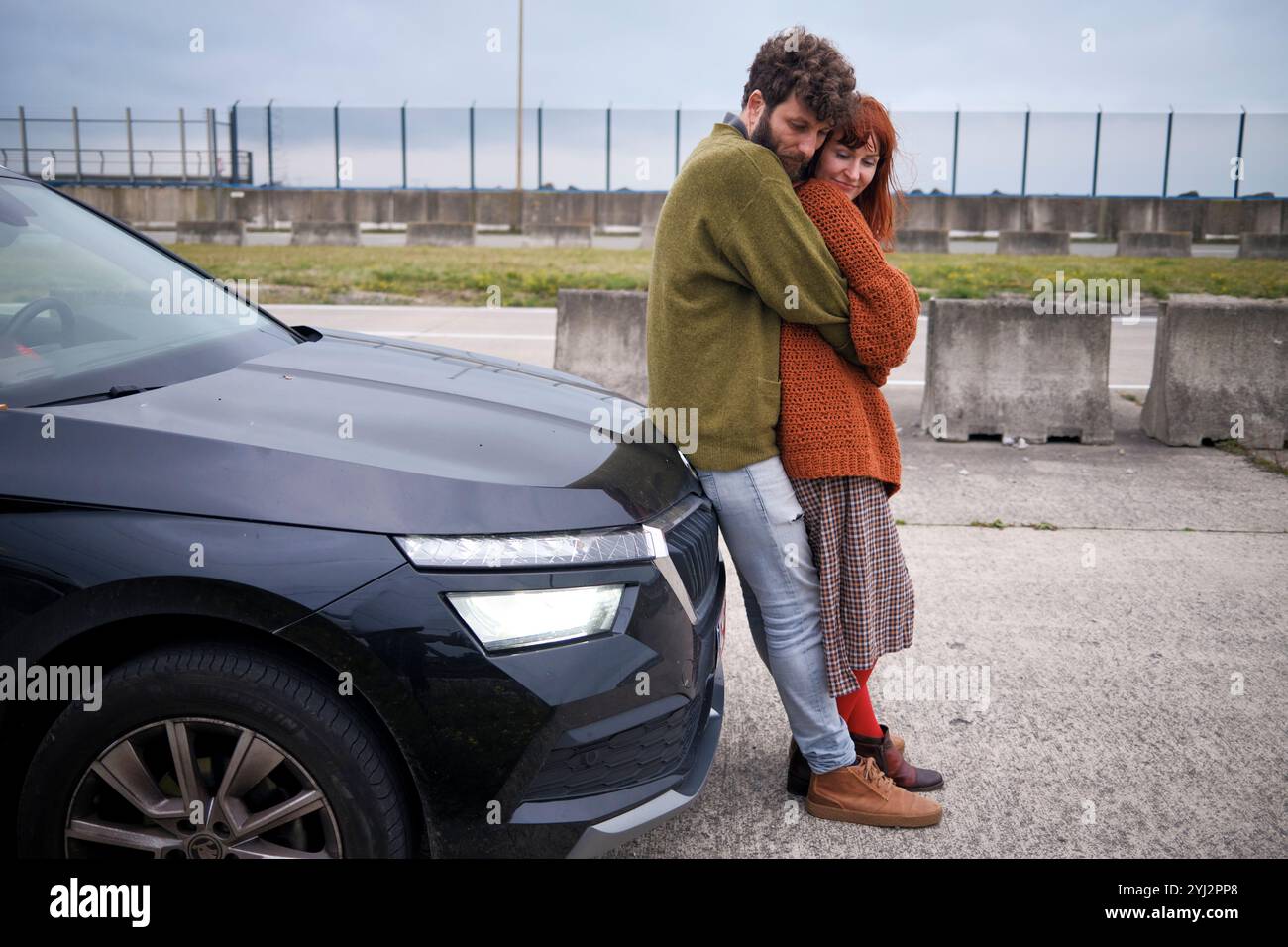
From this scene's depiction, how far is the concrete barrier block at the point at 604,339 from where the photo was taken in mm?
7598

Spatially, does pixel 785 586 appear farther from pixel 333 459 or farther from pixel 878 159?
pixel 333 459

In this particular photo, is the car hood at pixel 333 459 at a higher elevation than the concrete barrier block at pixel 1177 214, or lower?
lower

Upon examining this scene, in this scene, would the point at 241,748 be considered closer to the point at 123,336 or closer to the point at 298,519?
the point at 298,519

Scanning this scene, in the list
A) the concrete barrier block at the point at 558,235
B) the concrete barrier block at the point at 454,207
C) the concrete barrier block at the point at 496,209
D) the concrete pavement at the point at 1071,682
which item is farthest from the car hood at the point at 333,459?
the concrete barrier block at the point at 454,207

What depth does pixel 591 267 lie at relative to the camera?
1620cm

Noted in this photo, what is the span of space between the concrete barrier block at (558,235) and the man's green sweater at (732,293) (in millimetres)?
18842

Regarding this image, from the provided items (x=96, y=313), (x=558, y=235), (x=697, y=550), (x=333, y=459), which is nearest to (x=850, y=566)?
(x=697, y=550)

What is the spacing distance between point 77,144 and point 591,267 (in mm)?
21268

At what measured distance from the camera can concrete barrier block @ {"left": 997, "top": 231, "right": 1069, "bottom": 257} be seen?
19.6m

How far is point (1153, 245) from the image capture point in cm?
1977

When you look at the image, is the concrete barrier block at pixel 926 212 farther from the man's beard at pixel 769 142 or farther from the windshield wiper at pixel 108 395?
the windshield wiper at pixel 108 395

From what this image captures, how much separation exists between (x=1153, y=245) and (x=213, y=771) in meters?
21.0

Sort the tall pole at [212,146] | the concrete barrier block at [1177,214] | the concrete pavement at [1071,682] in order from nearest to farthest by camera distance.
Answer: the concrete pavement at [1071,682]
the concrete barrier block at [1177,214]
the tall pole at [212,146]
